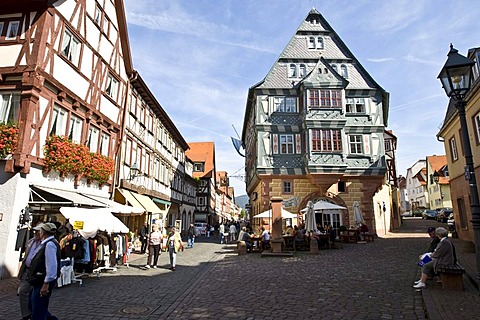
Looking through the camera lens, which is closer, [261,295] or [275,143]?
[261,295]

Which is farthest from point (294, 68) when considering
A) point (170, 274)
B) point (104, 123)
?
point (170, 274)

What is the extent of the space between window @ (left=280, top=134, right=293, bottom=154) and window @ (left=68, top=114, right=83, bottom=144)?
14903mm

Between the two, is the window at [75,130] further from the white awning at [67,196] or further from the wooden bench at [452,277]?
the wooden bench at [452,277]

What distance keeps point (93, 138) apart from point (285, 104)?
15092mm

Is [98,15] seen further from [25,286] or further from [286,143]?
[286,143]

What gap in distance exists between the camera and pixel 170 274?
37.0 ft

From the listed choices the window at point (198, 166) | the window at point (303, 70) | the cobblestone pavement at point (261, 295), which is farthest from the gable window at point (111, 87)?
the window at point (198, 166)

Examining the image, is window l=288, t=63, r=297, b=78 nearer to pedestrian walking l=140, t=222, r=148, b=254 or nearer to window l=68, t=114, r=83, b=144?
pedestrian walking l=140, t=222, r=148, b=254

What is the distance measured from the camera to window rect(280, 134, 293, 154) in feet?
82.3

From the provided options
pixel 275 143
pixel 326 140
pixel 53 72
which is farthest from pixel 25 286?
pixel 326 140

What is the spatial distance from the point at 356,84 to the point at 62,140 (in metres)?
22.0

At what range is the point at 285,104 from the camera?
25.8m

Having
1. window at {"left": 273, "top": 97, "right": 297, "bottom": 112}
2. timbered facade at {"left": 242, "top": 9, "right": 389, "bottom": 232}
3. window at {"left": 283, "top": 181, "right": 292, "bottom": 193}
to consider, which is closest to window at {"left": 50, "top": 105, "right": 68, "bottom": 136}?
timbered facade at {"left": 242, "top": 9, "right": 389, "bottom": 232}

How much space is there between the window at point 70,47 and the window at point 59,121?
7.34 feet
